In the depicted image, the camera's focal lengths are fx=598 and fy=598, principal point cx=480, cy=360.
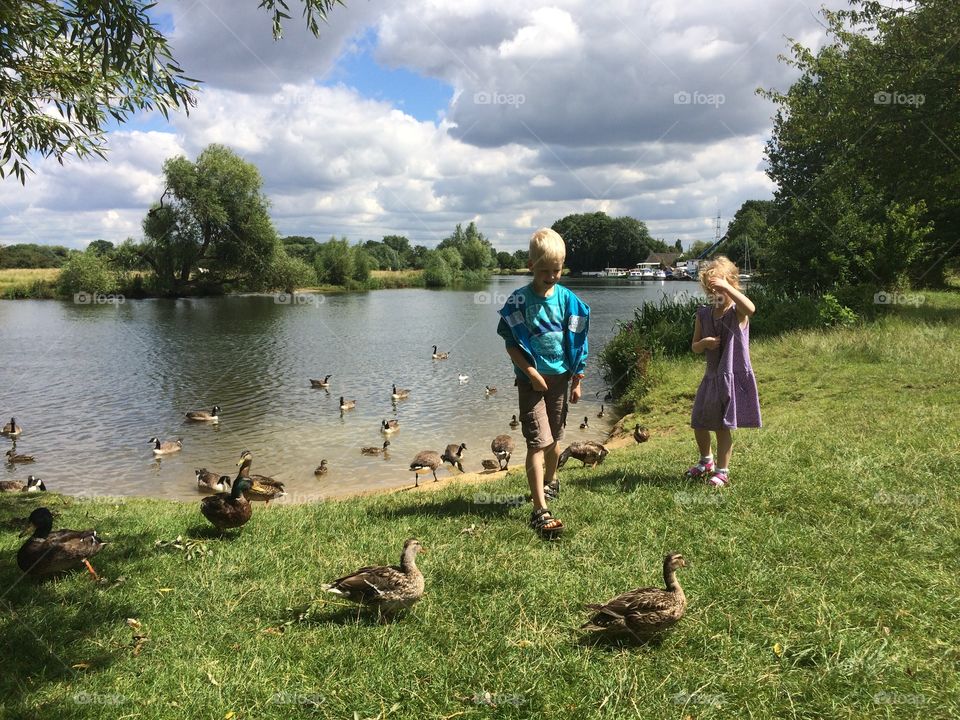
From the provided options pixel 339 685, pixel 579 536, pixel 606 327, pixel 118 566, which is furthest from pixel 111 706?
pixel 606 327

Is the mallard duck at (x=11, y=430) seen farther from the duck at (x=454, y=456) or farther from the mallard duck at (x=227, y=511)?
the mallard duck at (x=227, y=511)

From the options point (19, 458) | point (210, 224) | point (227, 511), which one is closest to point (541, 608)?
point (227, 511)

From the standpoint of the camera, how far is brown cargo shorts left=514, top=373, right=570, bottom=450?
5.76 metres

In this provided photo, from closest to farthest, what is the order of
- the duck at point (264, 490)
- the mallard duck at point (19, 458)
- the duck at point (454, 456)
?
1. the duck at point (264, 490)
2. the duck at point (454, 456)
3. the mallard duck at point (19, 458)

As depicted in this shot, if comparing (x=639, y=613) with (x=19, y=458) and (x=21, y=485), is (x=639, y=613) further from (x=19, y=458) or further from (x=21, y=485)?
(x=19, y=458)

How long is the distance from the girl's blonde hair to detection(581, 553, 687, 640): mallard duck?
3.82 metres

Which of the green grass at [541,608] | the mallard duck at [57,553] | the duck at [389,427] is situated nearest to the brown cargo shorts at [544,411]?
the green grass at [541,608]

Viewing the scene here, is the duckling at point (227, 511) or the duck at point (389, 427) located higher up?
the duckling at point (227, 511)

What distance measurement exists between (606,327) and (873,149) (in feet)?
61.9

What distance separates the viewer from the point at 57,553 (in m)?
5.13

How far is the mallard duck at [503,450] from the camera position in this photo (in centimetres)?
1252

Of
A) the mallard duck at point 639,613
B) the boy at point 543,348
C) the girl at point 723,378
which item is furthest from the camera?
the girl at point 723,378

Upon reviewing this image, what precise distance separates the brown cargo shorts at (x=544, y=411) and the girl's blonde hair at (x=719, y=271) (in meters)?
2.05

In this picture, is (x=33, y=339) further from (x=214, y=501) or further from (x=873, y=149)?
(x=873, y=149)
